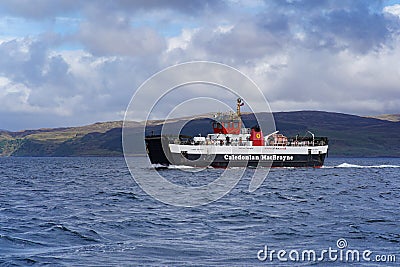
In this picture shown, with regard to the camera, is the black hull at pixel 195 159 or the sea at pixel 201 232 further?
the black hull at pixel 195 159

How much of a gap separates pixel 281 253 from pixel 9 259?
11044mm

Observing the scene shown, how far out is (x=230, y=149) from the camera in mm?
92750

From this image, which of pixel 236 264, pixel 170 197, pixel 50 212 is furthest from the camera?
pixel 170 197

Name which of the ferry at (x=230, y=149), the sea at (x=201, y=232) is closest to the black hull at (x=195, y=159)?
the ferry at (x=230, y=149)

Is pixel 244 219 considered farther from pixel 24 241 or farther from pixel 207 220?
pixel 24 241

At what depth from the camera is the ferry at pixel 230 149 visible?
90125mm

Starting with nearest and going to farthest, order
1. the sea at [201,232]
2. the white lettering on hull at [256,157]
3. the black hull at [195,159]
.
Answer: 1. the sea at [201,232]
2. the black hull at [195,159]
3. the white lettering on hull at [256,157]

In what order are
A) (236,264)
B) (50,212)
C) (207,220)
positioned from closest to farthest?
1. (236,264)
2. (207,220)
3. (50,212)

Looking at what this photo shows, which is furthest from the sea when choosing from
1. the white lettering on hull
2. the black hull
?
the white lettering on hull

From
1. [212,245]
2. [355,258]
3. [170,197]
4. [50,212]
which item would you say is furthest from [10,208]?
[355,258]

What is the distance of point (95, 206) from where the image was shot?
1540 inches

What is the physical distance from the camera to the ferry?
90.1 meters

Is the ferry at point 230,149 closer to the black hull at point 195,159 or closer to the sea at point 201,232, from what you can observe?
the black hull at point 195,159

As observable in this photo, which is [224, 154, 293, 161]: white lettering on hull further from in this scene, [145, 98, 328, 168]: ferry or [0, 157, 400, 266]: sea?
[0, 157, 400, 266]: sea
